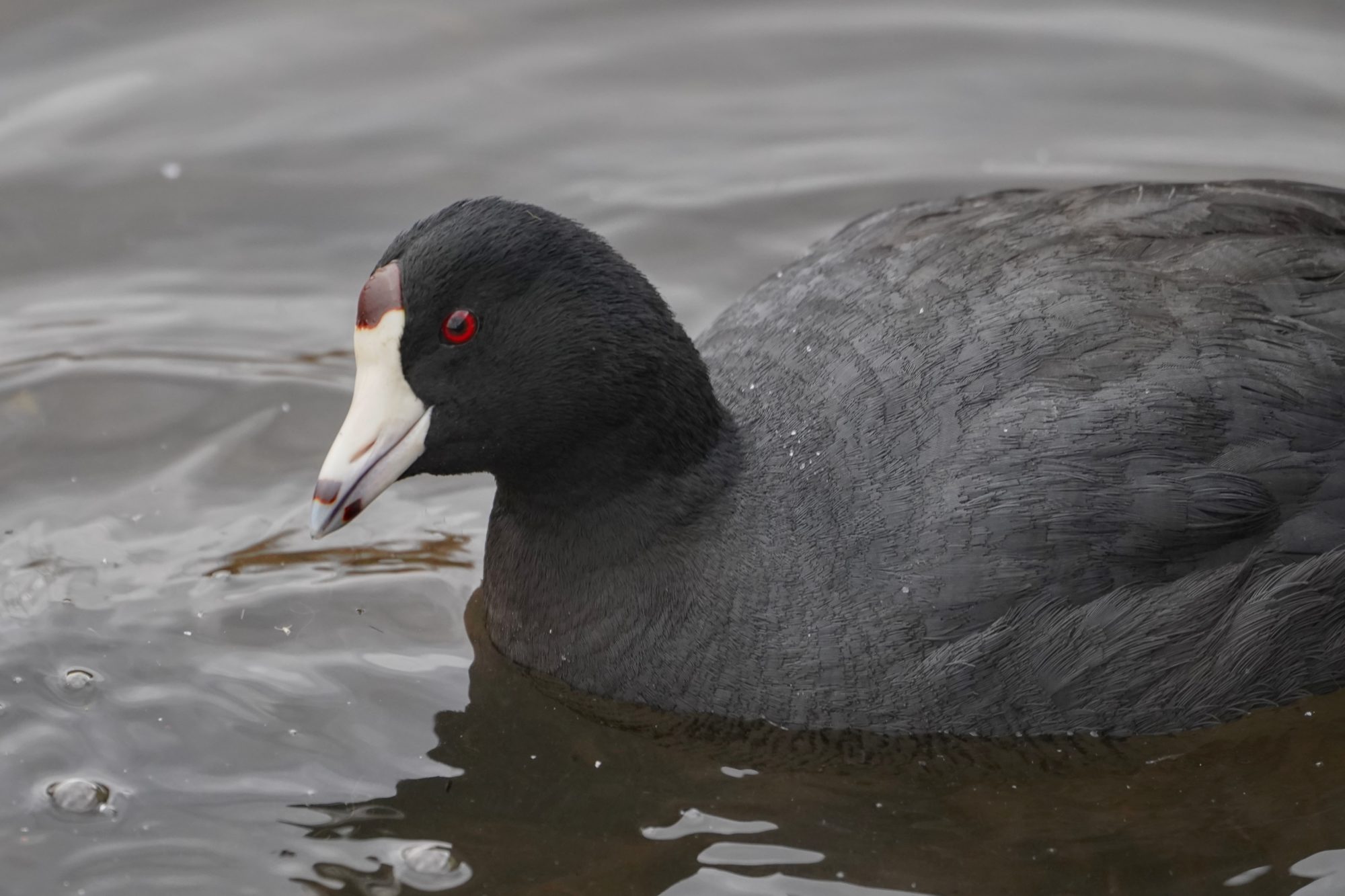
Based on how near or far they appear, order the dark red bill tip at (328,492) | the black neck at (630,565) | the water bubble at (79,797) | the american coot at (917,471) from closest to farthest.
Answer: the dark red bill tip at (328,492)
the american coot at (917,471)
the water bubble at (79,797)
the black neck at (630,565)

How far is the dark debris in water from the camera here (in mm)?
6207

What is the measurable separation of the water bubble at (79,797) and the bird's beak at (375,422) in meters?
1.04

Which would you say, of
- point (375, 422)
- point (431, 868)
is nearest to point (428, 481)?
point (375, 422)

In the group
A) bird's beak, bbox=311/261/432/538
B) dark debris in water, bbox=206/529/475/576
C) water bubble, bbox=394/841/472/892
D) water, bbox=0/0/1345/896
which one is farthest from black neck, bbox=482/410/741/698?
dark debris in water, bbox=206/529/475/576

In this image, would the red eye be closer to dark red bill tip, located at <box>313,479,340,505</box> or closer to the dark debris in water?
dark red bill tip, located at <box>313,479,340,505</box>

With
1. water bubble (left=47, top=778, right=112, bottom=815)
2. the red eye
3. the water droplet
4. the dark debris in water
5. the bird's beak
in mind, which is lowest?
water bubble (left=47, top=778, right=112, bottom=815)

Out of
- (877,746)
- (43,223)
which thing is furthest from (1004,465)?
(43,223)

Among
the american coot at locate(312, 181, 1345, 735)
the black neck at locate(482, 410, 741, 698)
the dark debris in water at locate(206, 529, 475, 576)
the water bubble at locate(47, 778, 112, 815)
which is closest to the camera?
the american coot at locate(312, 181, 1345, 735)

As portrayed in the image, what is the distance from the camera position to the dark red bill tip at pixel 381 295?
4.90 m

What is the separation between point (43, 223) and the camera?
7879mm

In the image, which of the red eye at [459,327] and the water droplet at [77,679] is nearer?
the red eye at [459,327]

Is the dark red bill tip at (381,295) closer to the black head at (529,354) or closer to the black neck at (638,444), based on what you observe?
the black head at (529,354)

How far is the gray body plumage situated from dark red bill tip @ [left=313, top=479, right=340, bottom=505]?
764 mm

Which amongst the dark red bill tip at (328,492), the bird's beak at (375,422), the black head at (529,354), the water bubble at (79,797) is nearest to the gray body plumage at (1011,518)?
the black head at (529,354)
